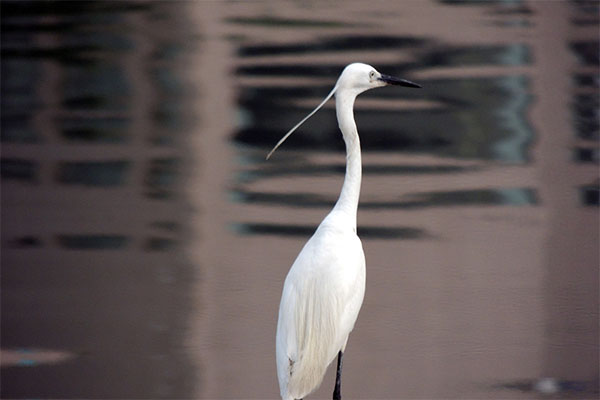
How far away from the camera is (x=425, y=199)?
5.36 metres

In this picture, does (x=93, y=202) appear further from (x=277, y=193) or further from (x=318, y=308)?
(x=318, y=308)

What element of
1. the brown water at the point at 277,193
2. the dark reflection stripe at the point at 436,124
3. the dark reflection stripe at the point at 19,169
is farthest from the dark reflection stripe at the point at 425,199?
the dark reflection stripe at the point at 19,169

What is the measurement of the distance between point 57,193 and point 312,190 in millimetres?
1302

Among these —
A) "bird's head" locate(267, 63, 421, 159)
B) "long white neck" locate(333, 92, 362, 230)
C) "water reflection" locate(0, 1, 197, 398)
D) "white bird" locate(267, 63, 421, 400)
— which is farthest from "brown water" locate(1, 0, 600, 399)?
"bird's head" locate(267, 63, 421, 159)

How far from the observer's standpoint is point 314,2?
985cm

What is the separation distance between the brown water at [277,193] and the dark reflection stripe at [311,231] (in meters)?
0.02

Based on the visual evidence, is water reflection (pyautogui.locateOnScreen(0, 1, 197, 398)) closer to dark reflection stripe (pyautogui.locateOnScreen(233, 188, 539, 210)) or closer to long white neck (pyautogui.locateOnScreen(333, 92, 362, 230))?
dark reflection stripe (pyautogui.locateOnScreen(233, 188, 539, 210))

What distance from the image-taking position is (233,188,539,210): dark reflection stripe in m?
5.30

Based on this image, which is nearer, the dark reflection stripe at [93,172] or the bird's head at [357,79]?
the bird's head at [357,79]

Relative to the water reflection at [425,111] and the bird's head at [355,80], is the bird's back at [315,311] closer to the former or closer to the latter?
the bird's head at [355,80]

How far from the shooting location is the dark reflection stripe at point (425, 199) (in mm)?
5297

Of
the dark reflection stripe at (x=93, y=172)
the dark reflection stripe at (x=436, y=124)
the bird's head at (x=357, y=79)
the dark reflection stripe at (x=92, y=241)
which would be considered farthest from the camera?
the dark reflection stripe at (x=436, y=124)

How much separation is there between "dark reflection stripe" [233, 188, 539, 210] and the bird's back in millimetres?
2160

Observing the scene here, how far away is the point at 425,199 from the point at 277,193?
0.73 metres
